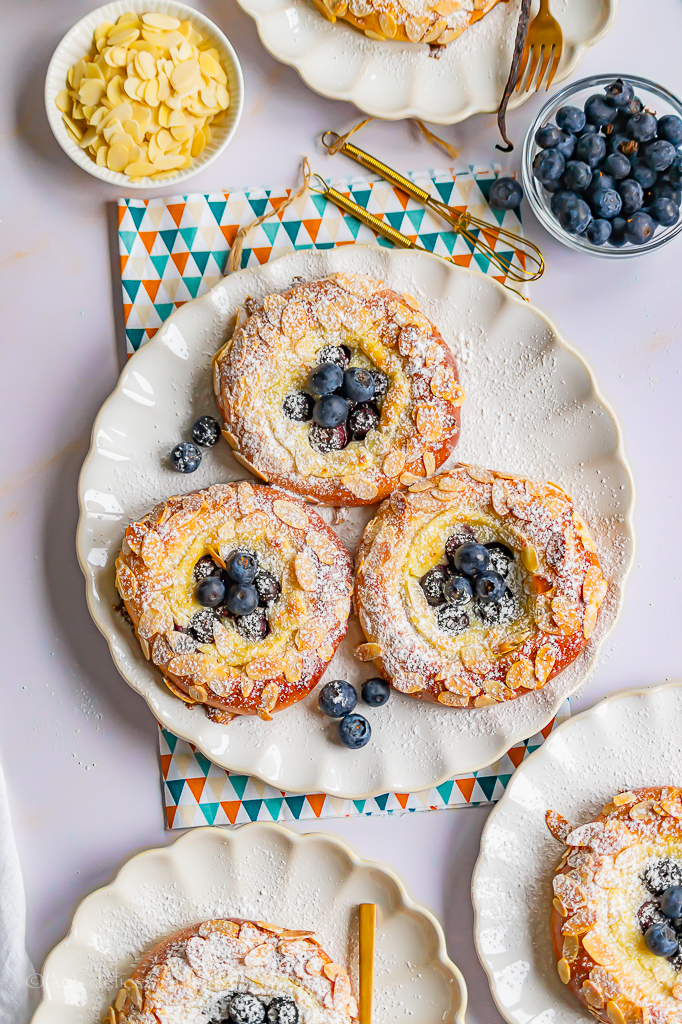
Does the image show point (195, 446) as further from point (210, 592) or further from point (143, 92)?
point (143, 92)

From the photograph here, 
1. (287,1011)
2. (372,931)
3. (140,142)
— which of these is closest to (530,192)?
(140,142)

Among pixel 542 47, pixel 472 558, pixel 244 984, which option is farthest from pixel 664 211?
pixel 244 984

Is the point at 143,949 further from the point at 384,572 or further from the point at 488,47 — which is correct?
the point at 488,47

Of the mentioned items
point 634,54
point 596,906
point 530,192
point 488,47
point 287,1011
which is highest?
point 634,54

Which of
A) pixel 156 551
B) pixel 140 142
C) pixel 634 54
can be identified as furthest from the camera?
pixel 634 54

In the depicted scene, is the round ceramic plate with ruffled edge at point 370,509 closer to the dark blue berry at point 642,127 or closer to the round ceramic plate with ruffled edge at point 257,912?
the round ceramic plate with ruffled edge at point 257,912

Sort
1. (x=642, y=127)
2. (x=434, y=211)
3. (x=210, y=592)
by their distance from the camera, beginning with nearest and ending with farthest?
(x=210, y=592) → (x=642, y=127) → (x=434, y=211)

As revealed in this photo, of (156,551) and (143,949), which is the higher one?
(156,551)

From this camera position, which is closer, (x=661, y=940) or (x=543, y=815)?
(x=661, y=940)
